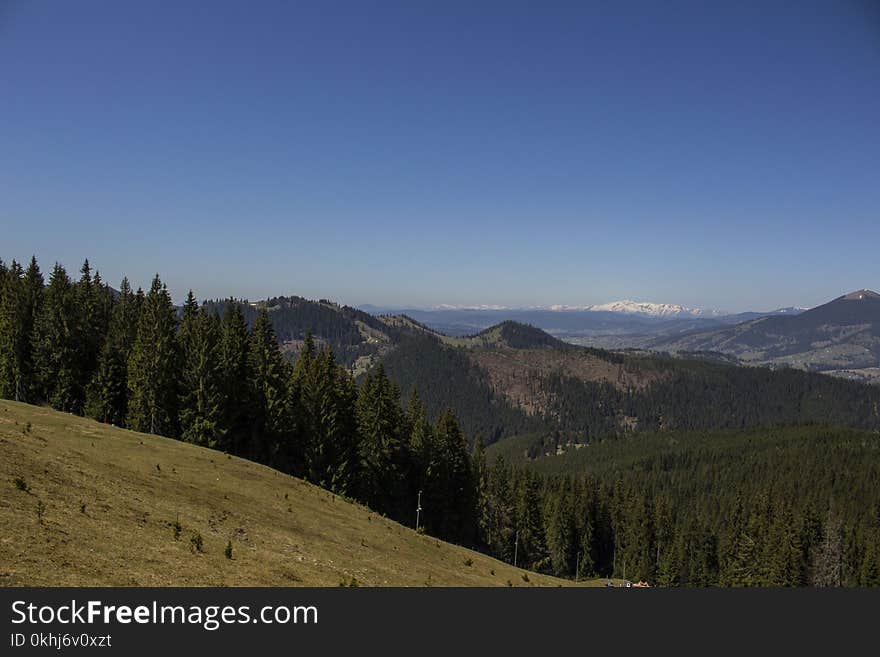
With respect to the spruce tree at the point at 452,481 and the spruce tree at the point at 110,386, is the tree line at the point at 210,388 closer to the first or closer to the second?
the spruce tree at the point at 110,386

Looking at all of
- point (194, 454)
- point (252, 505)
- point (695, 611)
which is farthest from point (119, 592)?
point (194, 454)

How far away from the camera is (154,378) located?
174ft

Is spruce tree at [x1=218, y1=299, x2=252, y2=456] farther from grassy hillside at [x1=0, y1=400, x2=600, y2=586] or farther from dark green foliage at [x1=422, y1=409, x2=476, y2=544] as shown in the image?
dark green foliage at [x1=422, y1=409, x2=476, y2=544]

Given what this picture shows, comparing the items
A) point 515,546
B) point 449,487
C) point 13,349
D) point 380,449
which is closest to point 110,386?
point 13,349

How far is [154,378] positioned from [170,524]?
115 ft

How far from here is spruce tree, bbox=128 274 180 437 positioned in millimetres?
52812

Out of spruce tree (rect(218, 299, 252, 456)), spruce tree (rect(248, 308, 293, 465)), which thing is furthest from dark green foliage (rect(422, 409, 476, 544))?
spruce tree (rect(218, 299, 252, 456))

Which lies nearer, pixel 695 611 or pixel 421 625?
pixel 421 625

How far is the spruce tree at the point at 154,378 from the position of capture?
52.8 meters

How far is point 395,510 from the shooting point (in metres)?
65.5

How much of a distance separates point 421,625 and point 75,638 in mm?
7775

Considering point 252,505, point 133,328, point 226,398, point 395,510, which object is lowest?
point 395,510

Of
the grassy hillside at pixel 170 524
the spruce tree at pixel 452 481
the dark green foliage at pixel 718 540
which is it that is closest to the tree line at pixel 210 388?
the spruce tree at pixel 452 481

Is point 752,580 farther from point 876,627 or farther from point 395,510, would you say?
point 876,627
